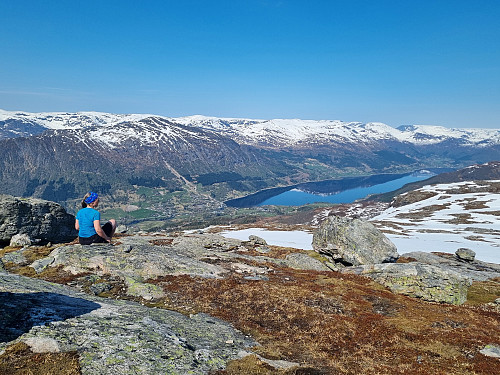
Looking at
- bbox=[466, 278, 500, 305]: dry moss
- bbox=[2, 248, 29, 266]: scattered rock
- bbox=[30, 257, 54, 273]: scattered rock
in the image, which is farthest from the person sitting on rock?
bbox=[466, 278, 500, 305]: dry moss

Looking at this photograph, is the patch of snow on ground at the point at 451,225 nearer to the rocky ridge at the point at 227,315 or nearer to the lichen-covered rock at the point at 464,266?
the lichen-covered rock at the point at 464,266

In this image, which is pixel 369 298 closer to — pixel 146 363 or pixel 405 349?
pixel 405 349

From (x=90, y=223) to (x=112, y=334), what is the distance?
38.9ft

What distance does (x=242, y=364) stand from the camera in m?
12.5

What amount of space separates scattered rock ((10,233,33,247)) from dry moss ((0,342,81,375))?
3226cm

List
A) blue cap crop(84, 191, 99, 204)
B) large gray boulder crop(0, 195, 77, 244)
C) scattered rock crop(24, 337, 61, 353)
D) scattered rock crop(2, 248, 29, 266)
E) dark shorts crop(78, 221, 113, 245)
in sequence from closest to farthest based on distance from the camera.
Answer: scattered rock crop(24, 337, 61, 353) < blue cap crop(84, 191, 99, 204) < dark shorts crop(78, 221, 113, 245) < scattered rock crop(2, 248, 29, 266) < large gray boulder crop(0, 195, 77, 244)

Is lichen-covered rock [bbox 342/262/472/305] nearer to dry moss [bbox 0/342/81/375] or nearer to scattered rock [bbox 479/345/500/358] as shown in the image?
scattered rock [bbox 479/345/500/358]

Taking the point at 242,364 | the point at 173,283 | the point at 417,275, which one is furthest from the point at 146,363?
the point at 417,275

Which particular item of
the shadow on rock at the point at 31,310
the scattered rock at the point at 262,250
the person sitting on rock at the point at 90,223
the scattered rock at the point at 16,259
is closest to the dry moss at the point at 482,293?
the scattered rock at the point at 262,250

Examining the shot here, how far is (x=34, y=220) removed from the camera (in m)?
38.5

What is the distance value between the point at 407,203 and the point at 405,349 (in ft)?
643

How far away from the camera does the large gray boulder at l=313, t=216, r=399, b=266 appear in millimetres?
41438

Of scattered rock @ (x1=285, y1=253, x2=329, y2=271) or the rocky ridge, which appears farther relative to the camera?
scattered rock @ (x1=285, y1=253, x2=329, y2=271)

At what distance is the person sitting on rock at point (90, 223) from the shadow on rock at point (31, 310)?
6.08m
